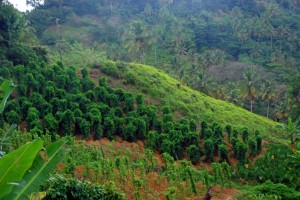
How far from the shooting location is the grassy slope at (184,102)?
25.2 meters

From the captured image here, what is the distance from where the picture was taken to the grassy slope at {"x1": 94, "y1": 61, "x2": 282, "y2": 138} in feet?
82.8

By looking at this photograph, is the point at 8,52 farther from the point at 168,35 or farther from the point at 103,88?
the point at 168,35

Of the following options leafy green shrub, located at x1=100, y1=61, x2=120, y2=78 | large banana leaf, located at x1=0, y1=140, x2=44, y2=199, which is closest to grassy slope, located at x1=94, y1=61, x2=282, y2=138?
leafy green shrub, located at x1=100, y1=61, x2=120, y2=78

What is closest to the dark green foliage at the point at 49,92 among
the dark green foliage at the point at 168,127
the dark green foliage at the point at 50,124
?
the dark green foliage at the point at 50,124

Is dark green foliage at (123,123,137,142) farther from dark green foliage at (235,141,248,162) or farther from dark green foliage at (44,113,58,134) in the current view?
dark green foliage at (235,141,248,162)

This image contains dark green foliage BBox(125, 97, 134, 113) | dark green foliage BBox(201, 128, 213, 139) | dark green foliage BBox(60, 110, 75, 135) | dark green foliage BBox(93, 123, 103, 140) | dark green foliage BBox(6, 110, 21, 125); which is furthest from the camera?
dark green foliage BBox(125, 97, 134, 113)

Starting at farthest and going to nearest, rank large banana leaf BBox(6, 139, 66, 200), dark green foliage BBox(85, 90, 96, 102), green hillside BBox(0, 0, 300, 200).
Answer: dark green foliage BBox(85, 90, 96, 102)
green hillside BBox(0, 0, 300, 200)
large banana leaf BBox(6, 139, 66, 200)

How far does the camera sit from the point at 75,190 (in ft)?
27.3

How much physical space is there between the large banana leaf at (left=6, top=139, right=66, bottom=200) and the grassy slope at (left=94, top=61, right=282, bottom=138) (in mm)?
19828

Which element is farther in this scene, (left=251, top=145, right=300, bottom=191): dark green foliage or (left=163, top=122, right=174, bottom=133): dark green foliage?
(left=163, top=122, right=174, bottom=133): dark green foliage

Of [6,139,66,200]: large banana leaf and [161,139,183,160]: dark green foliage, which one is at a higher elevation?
[6,139,66,200]: large banana leaf

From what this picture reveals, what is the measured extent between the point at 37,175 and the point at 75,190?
3955mm

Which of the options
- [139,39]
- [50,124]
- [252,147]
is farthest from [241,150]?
[139,39]

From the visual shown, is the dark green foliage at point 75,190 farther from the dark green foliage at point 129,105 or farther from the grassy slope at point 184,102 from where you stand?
the grassy slope at point 184,102
